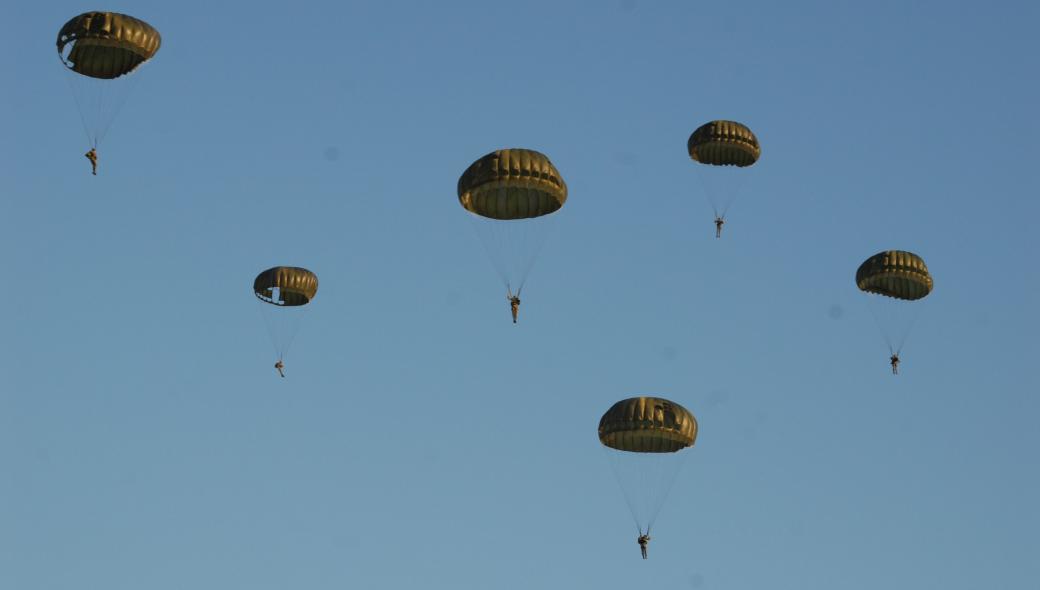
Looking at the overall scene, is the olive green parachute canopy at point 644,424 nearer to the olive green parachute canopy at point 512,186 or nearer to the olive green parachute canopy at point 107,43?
the olive green parachute canopy at point 512,186

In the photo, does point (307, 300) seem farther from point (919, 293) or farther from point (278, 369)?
point (919, 293)

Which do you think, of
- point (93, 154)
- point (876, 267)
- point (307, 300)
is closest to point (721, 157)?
point (876, 267)

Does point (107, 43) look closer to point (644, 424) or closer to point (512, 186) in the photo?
point (512, 186)

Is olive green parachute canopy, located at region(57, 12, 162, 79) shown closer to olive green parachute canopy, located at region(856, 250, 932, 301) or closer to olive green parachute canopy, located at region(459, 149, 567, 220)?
olive green parachute canopy, located at region(459, 149, 567, 220)

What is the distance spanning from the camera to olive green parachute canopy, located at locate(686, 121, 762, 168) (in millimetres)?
82312

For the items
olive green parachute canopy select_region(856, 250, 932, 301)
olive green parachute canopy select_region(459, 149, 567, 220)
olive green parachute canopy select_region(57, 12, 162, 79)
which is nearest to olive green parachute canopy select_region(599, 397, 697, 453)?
olive green parachute canopy select_region(459, 149, 567, 220)

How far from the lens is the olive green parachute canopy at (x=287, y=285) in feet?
290

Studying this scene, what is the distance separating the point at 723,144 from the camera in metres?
82.3

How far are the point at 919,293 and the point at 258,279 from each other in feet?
106

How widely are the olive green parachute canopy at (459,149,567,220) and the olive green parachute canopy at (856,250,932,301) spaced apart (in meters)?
18.7

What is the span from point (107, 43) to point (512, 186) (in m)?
17.3

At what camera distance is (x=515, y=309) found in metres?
72.6

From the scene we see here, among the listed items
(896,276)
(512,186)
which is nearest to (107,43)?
(512,186)

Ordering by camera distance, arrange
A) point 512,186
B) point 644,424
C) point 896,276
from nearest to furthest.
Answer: point 512,186
point 644,424
point 896,276
